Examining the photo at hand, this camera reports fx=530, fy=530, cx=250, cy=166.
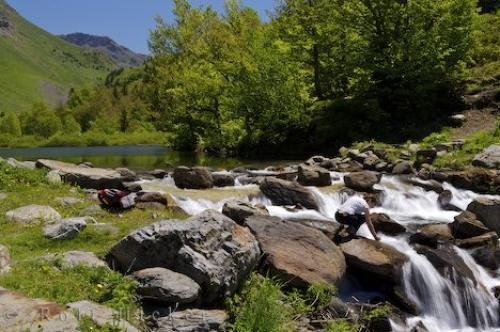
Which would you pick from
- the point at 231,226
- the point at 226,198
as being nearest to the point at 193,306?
the point at 231,226

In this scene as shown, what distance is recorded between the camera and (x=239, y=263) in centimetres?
1218

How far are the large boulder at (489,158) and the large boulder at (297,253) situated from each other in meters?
14.7

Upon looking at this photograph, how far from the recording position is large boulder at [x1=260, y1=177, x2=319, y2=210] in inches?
799

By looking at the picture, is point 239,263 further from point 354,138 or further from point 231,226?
point 354,138

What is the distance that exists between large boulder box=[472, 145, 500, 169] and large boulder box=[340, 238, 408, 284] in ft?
42.1

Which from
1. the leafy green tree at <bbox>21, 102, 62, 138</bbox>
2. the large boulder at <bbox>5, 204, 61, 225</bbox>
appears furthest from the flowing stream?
the leafy green tree at <bbox>21, 102, 62, 138</bbox>

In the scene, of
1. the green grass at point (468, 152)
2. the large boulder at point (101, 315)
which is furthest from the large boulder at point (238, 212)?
the green grass at point (468, 152)

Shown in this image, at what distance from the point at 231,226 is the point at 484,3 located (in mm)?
61284

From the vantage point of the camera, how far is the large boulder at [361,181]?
2302 centimetres

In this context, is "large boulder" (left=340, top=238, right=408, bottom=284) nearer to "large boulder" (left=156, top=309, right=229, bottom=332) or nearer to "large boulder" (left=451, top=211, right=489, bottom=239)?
"large boulder" (left=451, top=211, right=489, bottom=239)

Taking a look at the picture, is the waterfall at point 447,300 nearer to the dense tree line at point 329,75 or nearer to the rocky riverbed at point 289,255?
the rocky riverbed at point 289,255

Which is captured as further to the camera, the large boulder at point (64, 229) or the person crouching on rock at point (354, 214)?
the person crouching on rock at point (354, 214)

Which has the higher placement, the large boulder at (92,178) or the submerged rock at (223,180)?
the large boulder at (92,178)

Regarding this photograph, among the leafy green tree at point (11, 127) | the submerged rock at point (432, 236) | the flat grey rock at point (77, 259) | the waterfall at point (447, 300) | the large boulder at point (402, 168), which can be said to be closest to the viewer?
the flat grey rock at point (77, 259)
